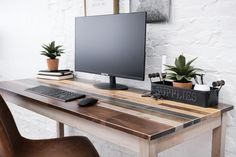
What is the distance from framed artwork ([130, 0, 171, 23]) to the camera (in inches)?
66.2

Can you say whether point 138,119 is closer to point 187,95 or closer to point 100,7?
point 187,95

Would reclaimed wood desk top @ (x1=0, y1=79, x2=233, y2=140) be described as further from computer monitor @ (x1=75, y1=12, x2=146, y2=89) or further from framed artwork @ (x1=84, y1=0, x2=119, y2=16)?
framed artwork @ (x1=84, y1=0, x2=119, y2=16)

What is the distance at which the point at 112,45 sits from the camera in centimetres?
182

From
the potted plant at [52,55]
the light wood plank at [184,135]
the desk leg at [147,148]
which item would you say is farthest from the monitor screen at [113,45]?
the desk leg at [147,148]

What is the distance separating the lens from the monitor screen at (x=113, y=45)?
1.65 metres

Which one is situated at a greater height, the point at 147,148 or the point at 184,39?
the point at 184,39

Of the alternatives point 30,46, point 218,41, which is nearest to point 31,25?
point 30,46

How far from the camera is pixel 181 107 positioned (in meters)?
1.36

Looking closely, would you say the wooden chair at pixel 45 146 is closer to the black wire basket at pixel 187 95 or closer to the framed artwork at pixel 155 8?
the black wire basket at pixel 187 95

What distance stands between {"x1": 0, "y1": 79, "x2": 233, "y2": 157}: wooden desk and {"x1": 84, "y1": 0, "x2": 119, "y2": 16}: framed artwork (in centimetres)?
63

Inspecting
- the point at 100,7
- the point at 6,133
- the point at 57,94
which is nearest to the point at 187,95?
the point at 57,94

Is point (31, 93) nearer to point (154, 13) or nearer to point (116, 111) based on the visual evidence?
point (116, 111)

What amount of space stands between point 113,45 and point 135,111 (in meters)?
0.63

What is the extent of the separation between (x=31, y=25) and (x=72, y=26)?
2.27ft
